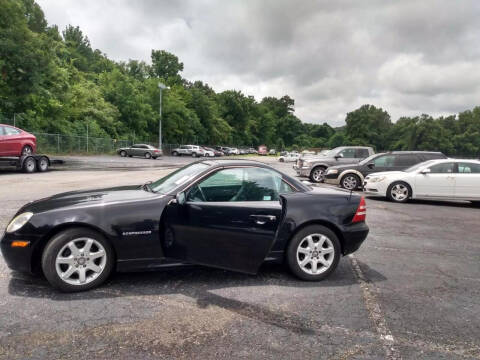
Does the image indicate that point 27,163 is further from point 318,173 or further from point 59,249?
point 59,249

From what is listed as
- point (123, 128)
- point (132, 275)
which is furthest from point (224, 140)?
point (132, 275)

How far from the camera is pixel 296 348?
2.64 metres

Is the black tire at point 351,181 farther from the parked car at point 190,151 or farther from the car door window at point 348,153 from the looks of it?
the parked car at point 190,151

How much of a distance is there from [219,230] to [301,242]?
1025mm

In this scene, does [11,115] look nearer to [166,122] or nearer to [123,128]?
[123,128]

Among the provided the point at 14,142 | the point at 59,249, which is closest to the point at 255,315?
the point at 59,249

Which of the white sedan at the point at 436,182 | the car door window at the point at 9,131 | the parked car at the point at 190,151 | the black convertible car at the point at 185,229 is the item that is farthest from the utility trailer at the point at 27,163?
the parked car at the point at 190,151

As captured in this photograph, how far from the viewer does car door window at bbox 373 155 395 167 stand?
41.3 feet

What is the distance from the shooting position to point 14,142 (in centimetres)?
1435

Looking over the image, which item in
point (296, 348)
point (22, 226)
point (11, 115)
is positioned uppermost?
point (11, 115)

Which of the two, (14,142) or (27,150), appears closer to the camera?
(14,142)

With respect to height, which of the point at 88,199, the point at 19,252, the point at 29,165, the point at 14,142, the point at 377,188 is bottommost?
the point at 19,252

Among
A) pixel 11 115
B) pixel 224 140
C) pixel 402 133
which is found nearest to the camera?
pixel 11 115

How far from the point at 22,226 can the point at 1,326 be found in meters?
1.00
